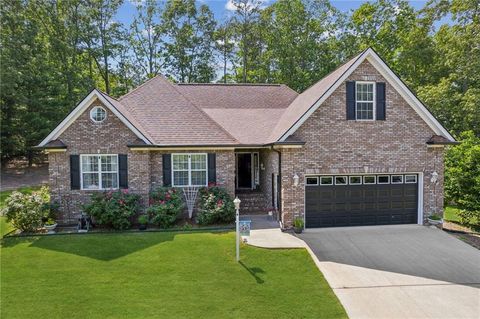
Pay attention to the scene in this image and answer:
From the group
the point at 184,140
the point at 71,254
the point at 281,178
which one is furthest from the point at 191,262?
the point at 184,140

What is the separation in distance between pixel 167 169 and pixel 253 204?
16.0 ft

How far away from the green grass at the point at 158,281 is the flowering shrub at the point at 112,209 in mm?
1269

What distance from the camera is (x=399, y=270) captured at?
8.50m

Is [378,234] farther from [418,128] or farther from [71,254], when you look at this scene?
[71,254]

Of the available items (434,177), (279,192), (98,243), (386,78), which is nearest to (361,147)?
(386,78)

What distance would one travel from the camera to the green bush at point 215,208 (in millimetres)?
12437

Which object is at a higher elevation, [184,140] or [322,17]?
[322,17]

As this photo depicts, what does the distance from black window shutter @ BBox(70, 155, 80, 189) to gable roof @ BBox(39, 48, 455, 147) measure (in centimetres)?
121

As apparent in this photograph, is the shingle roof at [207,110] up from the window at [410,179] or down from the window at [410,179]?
up

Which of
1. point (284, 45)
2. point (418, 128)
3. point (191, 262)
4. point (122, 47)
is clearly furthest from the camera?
point (122, 47)

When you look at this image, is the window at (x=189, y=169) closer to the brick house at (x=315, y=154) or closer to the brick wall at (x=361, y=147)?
the brick house at (x=315, y=154)

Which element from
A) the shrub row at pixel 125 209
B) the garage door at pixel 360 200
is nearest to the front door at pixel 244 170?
the shrub row at pixel 125 209

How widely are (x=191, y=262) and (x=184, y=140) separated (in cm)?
614

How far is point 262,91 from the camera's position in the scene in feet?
63.6
